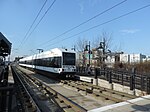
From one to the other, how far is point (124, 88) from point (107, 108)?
7351 millimetres

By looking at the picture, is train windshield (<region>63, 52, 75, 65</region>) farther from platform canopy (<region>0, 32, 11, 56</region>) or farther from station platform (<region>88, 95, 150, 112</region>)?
station platform (<region>88, 95, 150, 112</region>)

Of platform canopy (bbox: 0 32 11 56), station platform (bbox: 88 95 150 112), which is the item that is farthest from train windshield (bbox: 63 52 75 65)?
station platform (bbox: 88 95 150 112)

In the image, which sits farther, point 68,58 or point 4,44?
point 68,58

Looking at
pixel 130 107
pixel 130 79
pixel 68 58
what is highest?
pixel 68 58

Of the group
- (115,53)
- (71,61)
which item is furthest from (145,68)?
(115,53)

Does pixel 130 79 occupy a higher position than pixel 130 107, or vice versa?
pixel 130 79

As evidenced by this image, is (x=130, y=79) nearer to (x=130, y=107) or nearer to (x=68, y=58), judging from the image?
(x=130, y=107)

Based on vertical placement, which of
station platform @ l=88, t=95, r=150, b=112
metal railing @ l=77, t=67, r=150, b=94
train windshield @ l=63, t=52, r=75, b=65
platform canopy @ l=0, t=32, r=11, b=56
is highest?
platform canopy @ l=0, t=32, r=11, b=56

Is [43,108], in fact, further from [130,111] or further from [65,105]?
[130,111]

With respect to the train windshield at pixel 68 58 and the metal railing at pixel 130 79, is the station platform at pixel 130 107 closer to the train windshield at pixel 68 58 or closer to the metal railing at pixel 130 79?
the metal railing at pixel 130 79

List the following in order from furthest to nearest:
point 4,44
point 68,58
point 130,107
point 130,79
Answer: point 68,58 → point 4,44 → point 130,79 → point 130,107

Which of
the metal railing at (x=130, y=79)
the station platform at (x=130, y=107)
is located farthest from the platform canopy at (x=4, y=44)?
the station platform at (x=130, y=107)

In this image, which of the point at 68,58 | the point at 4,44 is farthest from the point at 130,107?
the point at 4,44

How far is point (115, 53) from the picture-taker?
59.2 metres
